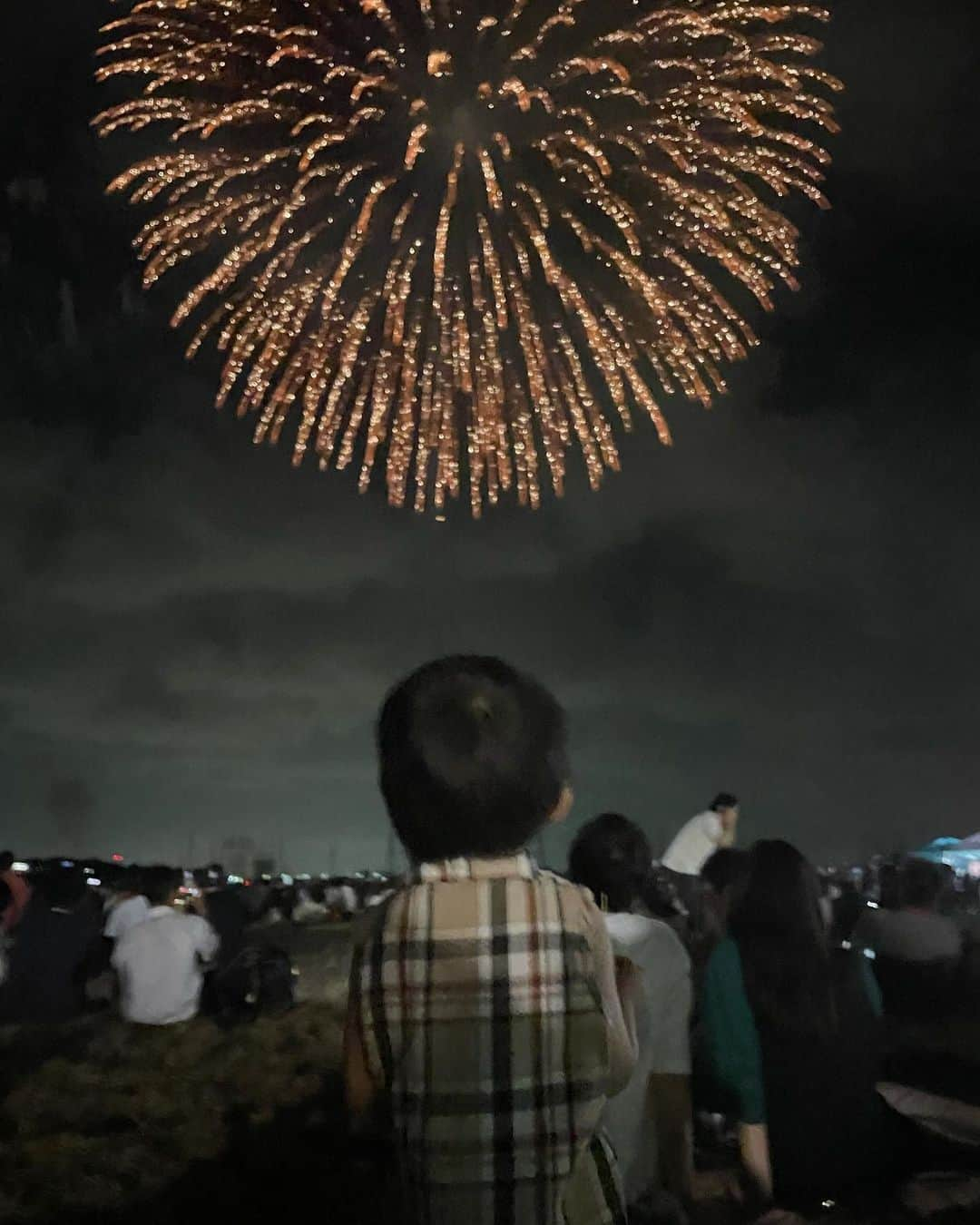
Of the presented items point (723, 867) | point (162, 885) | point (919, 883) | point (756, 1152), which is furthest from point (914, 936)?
point (162, 885)

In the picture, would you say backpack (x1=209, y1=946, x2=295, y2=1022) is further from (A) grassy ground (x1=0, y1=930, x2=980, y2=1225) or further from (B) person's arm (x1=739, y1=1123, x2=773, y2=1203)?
(B) person's arm (x1=739, y1=1123, x2=773, y2=1203)

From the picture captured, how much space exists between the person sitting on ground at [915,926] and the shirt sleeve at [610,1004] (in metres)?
3.52

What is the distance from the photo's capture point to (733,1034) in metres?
3.36

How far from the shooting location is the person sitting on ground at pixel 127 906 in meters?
7.58

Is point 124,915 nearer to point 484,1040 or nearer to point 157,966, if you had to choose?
point 157,966

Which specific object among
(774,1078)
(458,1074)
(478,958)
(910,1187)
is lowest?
(910,1187)

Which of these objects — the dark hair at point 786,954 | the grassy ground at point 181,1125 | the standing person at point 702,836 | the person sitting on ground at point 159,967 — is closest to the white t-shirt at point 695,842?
the standing person at point 702,836

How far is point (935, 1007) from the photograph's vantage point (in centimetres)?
508

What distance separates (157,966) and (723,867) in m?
3.39

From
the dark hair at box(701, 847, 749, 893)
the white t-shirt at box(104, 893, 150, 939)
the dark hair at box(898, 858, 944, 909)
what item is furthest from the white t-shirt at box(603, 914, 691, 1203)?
the white t-shirt at box(104, 893, 150, 939)

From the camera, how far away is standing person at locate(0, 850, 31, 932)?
321 inches

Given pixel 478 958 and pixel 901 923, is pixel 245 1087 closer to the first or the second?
pixel 901 923

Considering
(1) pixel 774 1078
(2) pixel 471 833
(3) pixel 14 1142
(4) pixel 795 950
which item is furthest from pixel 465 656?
(3) pixel 14 1142

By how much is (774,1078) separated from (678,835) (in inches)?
126
